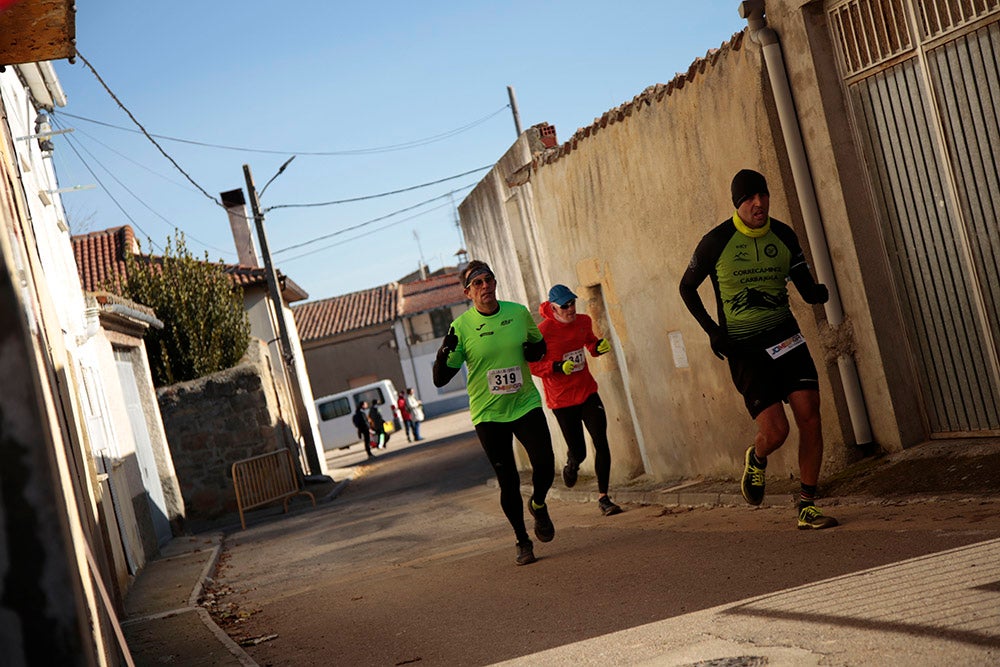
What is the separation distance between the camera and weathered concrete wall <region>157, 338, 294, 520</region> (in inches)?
950

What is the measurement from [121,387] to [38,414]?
16.4 metres

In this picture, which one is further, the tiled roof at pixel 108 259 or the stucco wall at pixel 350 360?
the stucco wall at pixel 350 360

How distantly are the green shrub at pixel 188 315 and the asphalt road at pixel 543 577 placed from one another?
43.3 ft

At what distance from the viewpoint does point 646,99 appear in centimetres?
1168

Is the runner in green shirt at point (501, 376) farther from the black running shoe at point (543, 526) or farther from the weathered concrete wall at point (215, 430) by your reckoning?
the weathered concrete wall at point (215, 430)

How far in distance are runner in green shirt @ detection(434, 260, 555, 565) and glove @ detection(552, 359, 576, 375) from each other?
1.29 meters

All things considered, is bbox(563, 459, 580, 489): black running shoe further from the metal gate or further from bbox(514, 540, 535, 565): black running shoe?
the metal gate

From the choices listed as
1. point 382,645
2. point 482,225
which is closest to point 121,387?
point 482,225

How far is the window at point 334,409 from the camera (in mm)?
47594

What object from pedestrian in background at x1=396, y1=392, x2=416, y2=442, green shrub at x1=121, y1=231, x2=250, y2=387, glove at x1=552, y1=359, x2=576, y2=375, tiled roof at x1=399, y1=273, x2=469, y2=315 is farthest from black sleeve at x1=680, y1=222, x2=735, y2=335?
tiled roof at x1=399, y1=273, x2=469, y2=315

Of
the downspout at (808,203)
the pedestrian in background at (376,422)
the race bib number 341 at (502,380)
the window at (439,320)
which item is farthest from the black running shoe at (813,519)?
the window at (439,320)

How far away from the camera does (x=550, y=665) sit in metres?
5.55

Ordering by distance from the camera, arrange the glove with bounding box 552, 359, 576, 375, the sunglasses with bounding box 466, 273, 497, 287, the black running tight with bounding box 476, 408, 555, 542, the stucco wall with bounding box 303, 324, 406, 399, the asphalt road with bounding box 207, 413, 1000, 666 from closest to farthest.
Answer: the asphalt road with bounding box 207, 413, 1000, 666 < the sunglasses with bounding box 466, 273, 497, 287 < the black running tight with bounding box 476, 408, 555, 542 < the glove with bounding box 552, 359, 576, 375 < the stucco wall with bounding box 303, 324, 406, 399

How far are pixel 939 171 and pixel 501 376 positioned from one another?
11.0 feet
